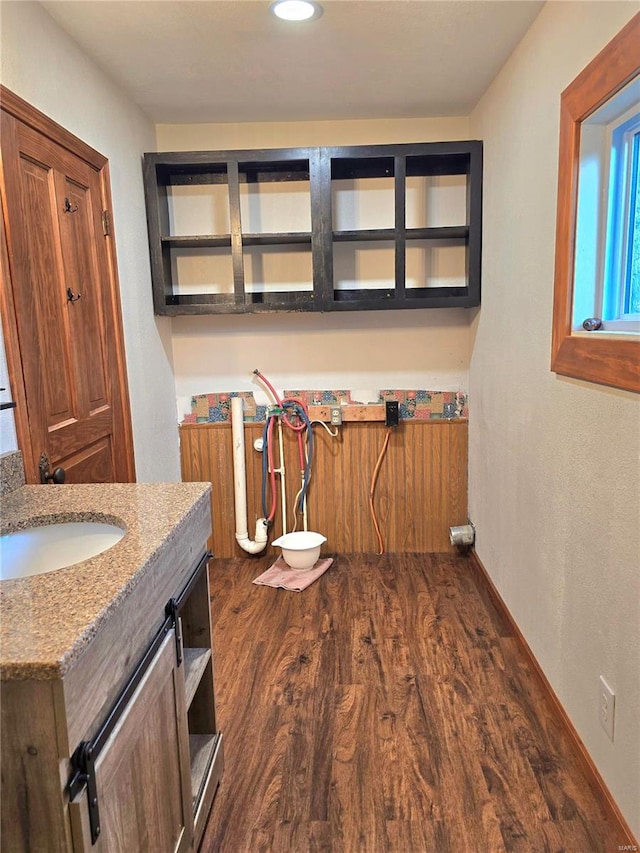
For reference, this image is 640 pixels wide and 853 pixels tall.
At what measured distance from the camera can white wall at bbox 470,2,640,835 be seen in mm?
1484

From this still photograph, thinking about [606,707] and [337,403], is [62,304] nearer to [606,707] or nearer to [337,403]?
[337,403]

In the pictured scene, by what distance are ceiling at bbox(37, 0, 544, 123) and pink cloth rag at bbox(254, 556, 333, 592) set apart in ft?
7.86

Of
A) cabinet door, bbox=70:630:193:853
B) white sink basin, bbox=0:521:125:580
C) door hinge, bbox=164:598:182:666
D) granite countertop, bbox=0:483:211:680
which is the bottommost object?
cabinet door, bbox=70:630:193:853

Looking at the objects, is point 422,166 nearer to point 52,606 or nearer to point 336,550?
point 336,550

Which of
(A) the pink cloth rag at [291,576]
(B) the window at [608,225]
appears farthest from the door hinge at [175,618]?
(A) the pink cloth rag at [291,576]

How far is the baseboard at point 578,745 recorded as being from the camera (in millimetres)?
1501

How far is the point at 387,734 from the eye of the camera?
195cm

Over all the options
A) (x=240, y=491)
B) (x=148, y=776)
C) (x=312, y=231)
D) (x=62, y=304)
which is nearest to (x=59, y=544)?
(x=148, y=776)

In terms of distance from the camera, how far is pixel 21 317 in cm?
169

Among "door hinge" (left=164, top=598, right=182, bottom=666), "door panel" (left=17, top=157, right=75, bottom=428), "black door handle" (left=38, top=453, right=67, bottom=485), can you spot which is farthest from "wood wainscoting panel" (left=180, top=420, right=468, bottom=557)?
"door hinge" (left=164, top=598, right=182, bottom=666)

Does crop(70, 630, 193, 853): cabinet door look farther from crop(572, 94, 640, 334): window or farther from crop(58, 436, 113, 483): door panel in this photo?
crop(572, 94, 640, 334): window

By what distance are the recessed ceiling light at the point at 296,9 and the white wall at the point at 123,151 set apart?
76 cm

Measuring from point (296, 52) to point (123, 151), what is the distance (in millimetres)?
894

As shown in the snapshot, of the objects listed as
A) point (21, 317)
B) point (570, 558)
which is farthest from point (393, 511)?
point (21, 317)
